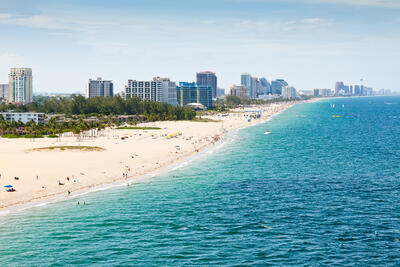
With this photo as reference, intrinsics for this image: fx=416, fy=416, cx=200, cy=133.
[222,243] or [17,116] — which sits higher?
[17,116]

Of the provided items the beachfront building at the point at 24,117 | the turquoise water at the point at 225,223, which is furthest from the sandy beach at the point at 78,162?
the beachfront building at the point at 24,117

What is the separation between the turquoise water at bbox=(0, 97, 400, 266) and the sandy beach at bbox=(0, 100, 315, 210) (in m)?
6.69

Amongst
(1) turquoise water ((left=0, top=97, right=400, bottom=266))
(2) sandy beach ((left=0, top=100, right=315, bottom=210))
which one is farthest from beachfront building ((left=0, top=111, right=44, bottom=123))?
(1) turquoise water ((left=0, top=97, right=400, bottom=266))

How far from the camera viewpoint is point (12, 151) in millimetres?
112000

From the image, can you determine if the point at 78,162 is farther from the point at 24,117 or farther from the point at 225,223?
the point at 24,117

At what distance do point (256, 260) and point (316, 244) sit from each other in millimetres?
8609

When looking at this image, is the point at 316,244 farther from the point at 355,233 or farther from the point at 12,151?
the point at 12,151

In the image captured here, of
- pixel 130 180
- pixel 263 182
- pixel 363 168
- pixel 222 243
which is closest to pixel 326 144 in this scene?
pixel 363 168

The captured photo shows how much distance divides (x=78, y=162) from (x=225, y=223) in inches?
1993

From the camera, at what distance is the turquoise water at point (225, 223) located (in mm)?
44750

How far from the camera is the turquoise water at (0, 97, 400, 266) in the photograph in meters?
44.8

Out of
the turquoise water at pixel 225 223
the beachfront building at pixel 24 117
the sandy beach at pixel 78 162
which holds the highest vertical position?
the beachfront building at pixel 24 117

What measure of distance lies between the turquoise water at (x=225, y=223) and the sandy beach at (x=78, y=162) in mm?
6687

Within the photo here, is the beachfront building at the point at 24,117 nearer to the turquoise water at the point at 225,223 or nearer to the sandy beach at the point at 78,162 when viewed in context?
the sandy beach at the point at 78,162
